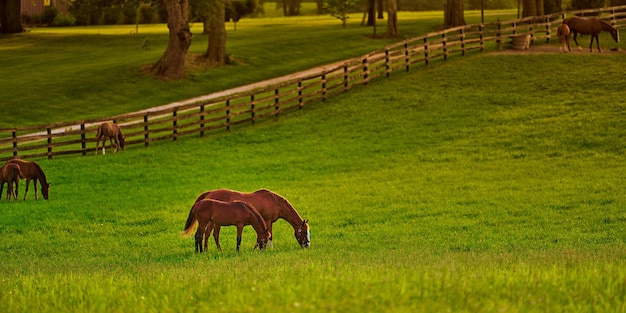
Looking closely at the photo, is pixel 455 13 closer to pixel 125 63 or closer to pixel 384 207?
pixel 125 63

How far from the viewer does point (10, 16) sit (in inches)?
2918

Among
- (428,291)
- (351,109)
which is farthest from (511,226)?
(351,109)

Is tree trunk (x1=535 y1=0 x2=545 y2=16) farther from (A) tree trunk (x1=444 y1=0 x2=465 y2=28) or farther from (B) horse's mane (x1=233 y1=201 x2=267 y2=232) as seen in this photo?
(B) horse's mane (x1=233 y1=201 x2=267 y2=232)

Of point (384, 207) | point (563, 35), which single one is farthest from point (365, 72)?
point (384, 207)

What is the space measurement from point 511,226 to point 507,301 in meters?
13.4

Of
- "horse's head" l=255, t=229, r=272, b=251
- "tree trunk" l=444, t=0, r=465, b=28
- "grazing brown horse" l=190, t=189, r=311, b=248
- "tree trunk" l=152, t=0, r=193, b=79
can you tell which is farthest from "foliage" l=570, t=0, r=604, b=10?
"horse's head" l=255, t=229, r=272, b=251

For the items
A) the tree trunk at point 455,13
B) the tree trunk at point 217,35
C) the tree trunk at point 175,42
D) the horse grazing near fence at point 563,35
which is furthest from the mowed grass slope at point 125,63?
the horse grazing near fence at point 563,35

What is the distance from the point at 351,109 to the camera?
41.2m

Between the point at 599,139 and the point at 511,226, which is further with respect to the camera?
the point at 599,139

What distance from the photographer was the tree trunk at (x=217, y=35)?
5553 cm

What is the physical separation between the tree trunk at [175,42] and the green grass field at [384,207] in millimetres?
11557

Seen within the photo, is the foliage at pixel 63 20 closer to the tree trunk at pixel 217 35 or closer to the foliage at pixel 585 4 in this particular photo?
the tree trunk at pixel 217 35

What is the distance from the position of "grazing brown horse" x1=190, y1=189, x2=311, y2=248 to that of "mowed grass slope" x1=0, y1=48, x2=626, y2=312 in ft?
1.63

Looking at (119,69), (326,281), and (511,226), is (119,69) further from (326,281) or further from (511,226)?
(326,281)
